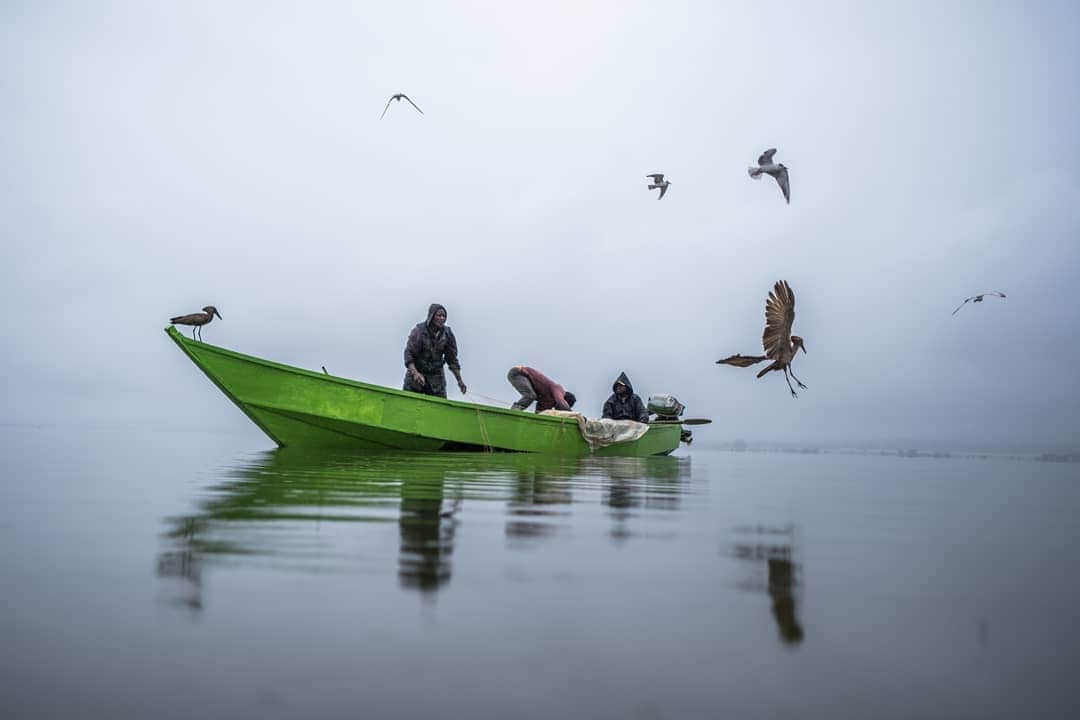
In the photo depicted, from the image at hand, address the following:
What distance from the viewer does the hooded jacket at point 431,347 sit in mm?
11945

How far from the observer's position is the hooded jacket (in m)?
11.9

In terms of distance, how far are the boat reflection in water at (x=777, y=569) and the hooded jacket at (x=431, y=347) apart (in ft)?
28.1

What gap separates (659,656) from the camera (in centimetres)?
162

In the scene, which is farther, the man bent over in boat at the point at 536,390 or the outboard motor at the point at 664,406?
the outboard motor at the point at 664,406

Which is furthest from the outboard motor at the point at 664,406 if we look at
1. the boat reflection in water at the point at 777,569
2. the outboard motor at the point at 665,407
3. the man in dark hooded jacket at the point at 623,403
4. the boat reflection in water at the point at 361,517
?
the boat reflection in water at the point at 777,569

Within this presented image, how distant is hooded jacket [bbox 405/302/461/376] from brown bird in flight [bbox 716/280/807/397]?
14.3 ft

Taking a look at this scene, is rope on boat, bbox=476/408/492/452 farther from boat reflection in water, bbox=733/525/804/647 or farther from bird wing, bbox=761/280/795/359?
boat reflection in water, bbox=733/525/804/647

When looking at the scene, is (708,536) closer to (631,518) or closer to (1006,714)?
(631,518)

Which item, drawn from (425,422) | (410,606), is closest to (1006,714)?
(410,606)

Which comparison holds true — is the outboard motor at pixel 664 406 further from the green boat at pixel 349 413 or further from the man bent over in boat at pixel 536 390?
the green boat at pixel 349 413

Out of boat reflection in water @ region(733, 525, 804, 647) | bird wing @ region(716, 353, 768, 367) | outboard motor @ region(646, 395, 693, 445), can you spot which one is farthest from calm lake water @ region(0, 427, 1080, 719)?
outboard motor @ region(646, 395, 693, 445)

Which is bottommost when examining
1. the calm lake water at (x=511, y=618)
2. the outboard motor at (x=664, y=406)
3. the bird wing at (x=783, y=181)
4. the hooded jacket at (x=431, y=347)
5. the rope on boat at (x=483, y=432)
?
the calm lake water at (x=511, y=618)

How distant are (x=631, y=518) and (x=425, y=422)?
24.8 ft

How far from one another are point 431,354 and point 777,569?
9813 mm
